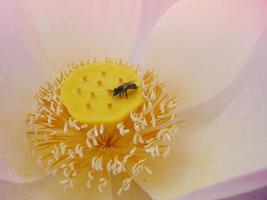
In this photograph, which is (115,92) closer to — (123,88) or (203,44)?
(123,88)

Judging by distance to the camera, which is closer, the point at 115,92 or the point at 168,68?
the point at 115,92

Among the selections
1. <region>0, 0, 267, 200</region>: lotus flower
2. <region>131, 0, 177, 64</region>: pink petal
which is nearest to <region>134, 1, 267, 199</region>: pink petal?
<region>0, 0, 267, 200</region>: lotus flower

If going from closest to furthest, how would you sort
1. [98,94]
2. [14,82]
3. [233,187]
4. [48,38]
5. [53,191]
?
[233,187], [53,191], [98,94], [14,82], [48,38]

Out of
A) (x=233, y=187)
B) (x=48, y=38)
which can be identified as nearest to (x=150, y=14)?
(x=48, y=38)

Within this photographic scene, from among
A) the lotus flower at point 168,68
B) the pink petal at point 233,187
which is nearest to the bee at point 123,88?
the lotus flower at point 168,68

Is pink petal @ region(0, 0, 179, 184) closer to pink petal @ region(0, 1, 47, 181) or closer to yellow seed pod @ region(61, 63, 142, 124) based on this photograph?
pink petal @ region(0, 1, 47, 181)

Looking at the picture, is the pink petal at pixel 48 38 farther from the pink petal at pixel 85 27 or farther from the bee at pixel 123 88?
the bee at pixel 123 88

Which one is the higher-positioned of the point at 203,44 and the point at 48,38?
the point at 48,38
